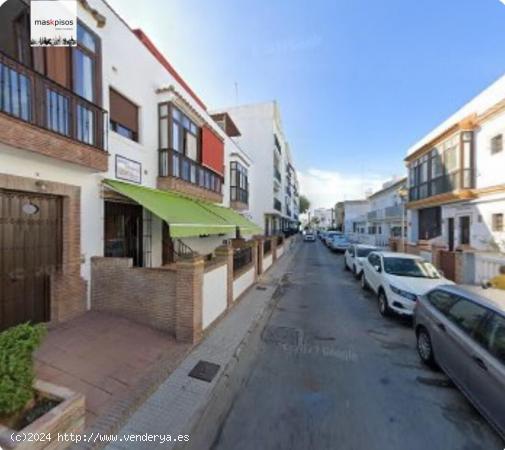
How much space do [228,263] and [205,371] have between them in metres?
3.98

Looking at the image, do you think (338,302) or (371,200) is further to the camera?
(371,200)

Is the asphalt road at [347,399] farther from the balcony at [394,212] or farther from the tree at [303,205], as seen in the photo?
the tree at [303,205]

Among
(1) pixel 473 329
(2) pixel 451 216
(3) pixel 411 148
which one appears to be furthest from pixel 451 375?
(3) pixel 411 148

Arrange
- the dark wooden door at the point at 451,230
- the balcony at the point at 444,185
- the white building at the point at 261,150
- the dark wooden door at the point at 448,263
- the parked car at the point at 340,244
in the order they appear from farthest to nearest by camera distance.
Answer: the white building at the point at 261,150 → the parked car at the point at 340,244 → the dark wooden door at the point at 451,230 → the balcony at the point at 444,185 → the dark wooden door at the point at 448,263

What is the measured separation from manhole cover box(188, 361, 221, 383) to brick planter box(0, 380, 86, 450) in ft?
6.48

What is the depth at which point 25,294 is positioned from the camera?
18.9 feet

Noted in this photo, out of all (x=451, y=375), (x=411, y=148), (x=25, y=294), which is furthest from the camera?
(x=411, y=148)

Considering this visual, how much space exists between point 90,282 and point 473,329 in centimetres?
766

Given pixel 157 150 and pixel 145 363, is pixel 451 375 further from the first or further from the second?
pixel 157 150

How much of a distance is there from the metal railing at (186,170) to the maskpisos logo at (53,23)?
4.41 meters

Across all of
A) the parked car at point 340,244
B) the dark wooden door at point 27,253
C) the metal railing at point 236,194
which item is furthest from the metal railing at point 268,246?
the parked car at point 340,244

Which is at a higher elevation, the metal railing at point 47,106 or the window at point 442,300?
the metal railing at point 47,106

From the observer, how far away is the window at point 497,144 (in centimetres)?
→ 1418

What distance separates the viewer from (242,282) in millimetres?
11203
